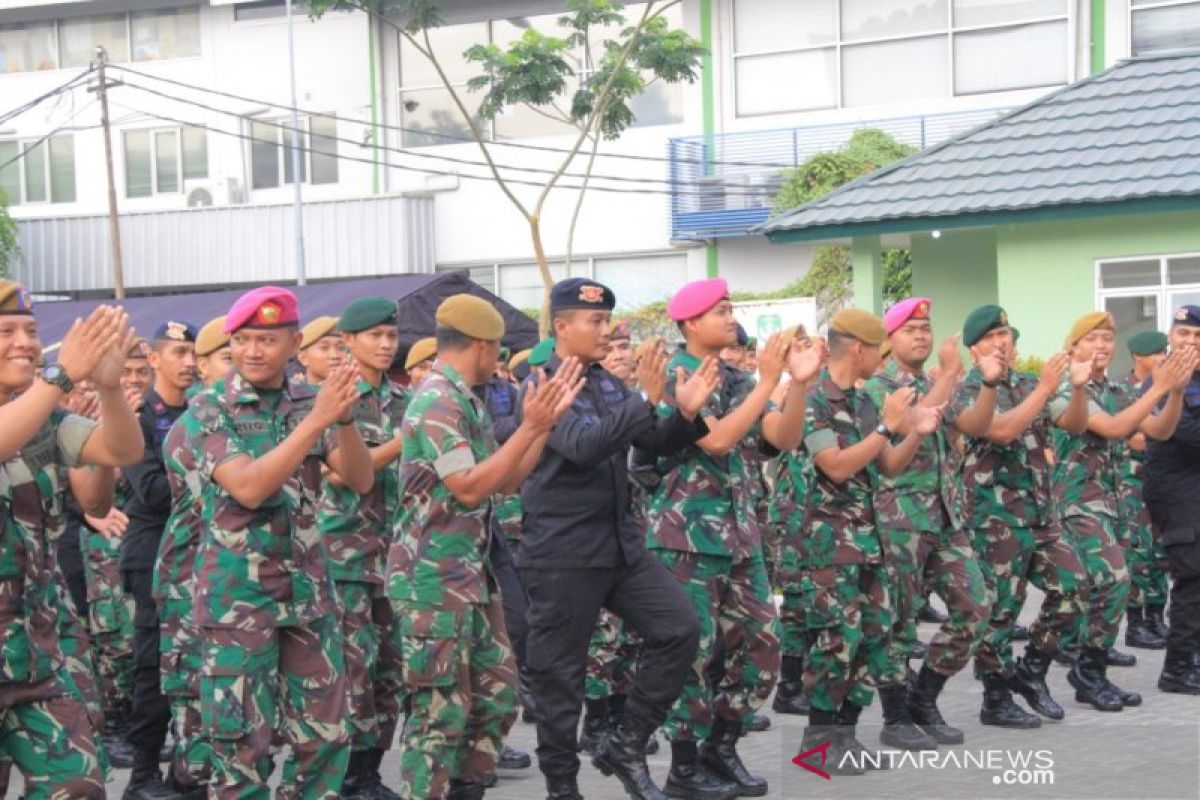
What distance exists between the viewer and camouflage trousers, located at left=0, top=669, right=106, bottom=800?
589 centimetres

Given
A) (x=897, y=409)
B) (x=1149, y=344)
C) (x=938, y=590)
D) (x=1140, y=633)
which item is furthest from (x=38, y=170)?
(x=897, y=409)

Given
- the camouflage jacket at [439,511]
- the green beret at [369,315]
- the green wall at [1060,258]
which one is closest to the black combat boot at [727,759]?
the camouflage jacket at [439,511]

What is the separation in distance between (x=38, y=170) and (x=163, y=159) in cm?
295

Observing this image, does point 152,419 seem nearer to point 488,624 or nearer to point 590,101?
point 488,624

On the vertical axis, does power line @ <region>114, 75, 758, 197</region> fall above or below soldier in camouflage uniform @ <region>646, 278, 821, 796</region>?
above

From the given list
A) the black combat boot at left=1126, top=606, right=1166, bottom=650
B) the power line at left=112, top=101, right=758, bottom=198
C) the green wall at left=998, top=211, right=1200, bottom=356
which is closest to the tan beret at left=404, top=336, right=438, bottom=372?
the black combat boot at left=1126, top=606, right=1166, bottom=650

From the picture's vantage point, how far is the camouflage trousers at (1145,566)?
41.2 feet

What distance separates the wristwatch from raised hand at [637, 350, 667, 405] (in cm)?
263

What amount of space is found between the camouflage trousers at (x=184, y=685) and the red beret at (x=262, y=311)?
1328 mm

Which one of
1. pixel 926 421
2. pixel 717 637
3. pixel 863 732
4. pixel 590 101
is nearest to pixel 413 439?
pixel 717 637

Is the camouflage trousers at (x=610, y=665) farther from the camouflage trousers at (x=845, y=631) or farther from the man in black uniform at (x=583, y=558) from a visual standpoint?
the man in black uniform at (x=583, y=558)

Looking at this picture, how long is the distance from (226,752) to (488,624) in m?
1.11

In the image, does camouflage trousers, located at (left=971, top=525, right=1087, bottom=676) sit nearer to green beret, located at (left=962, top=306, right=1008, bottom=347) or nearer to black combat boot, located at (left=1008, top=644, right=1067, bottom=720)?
black combat boot, located at (left=1008, top=644, right=1067, bottom=720)

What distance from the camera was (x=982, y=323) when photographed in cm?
970
